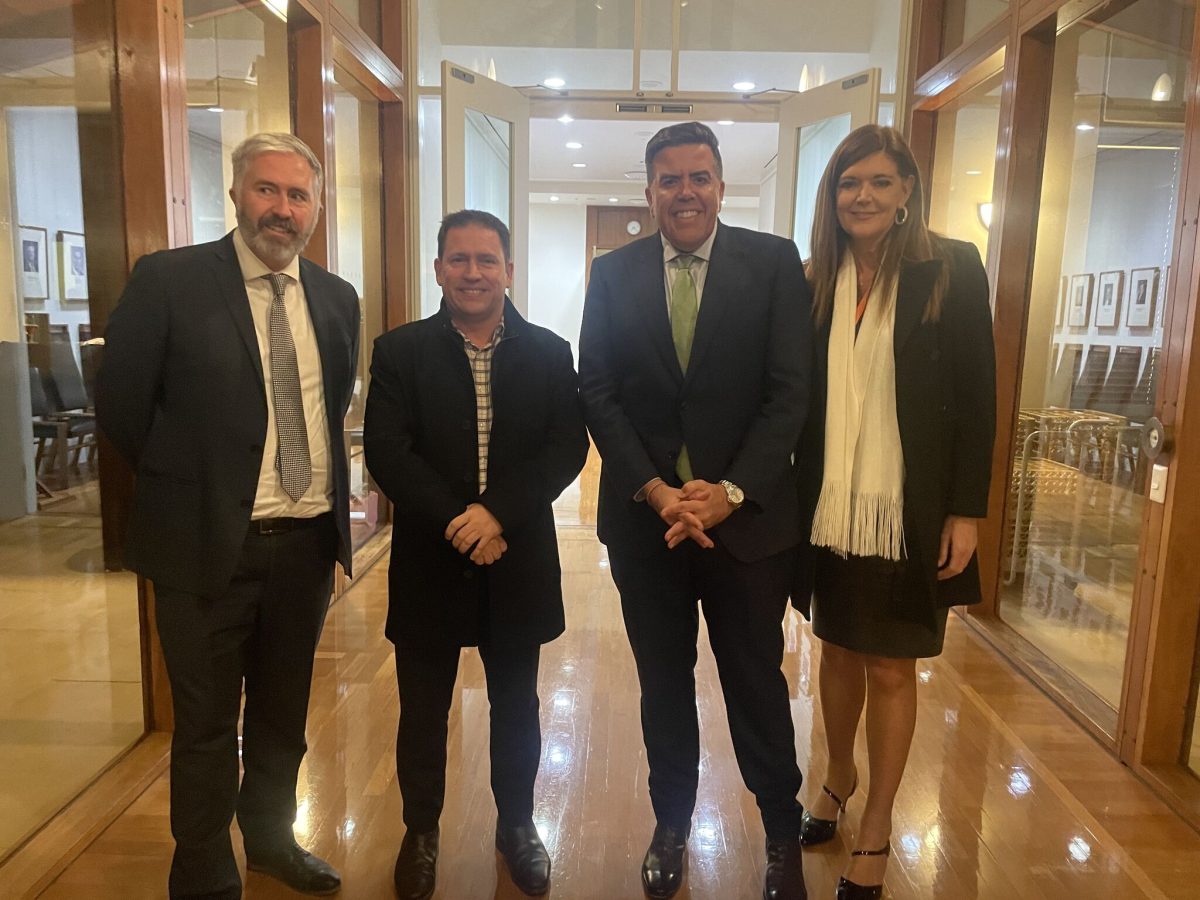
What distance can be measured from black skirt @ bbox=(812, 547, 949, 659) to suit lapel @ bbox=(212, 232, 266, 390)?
1.30 metres

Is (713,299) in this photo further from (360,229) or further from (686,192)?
(360,229)

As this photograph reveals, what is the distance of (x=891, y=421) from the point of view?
174cm

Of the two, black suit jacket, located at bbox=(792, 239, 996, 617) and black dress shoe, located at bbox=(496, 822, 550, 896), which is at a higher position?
black suit jacket, located at bbox=(792, 239, 996, 617)

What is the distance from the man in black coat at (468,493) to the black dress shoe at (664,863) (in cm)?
24

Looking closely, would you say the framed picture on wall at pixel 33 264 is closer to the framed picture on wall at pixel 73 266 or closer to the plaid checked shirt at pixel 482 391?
the framed picture on wall at pixel 73 266

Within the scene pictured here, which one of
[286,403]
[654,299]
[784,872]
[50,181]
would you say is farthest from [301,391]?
[784,872]

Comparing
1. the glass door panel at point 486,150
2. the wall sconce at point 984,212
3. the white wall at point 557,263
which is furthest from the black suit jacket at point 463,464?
the white wall at point 557,263

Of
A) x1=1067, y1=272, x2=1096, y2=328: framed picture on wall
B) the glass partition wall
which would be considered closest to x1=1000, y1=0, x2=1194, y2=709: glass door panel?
x1=1067, y1=272, x2=1096, y2=328: framed picture on wall

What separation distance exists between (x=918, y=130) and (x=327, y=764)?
13.6 feet

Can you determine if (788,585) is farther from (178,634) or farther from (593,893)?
(178,634)

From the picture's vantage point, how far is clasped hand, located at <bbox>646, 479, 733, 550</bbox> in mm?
1650

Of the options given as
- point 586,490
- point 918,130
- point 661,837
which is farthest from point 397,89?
point 661,837

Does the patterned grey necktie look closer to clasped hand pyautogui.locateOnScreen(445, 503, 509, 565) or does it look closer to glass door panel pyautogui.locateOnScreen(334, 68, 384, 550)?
clasped hand pyautogui.locateOnScreen(445, 503, 509, 565)

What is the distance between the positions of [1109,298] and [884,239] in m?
1.78
